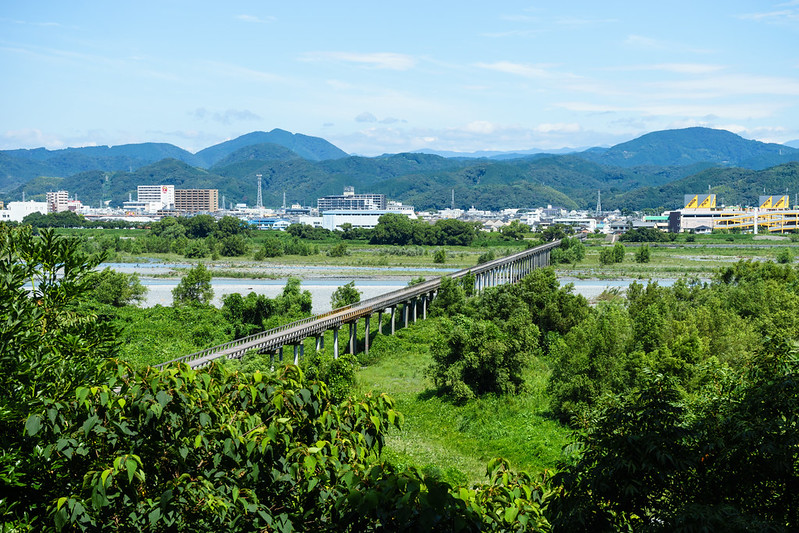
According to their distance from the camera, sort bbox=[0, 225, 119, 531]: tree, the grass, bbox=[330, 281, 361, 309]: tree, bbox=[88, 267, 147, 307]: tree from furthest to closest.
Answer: bbox=[88, 267, 147, 307]: tree < bbox=[330, 281, 361, 309]: tree < the grass < bbox=[0, 225, 119, 531]: tree

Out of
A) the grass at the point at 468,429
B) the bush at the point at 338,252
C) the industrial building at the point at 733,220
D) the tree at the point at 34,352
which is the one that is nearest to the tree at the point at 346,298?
the grass at the point at 468,429

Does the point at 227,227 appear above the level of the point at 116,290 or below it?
above

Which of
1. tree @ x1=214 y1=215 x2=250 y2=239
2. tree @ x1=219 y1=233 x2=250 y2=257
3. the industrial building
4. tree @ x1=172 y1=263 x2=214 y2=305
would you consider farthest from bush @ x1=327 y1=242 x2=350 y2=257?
the industrial building

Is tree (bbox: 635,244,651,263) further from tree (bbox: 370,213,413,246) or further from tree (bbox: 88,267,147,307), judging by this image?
tree (bbox: 88,267,147,307)

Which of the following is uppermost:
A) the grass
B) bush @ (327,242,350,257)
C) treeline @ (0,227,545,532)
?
treeline @ (0,227,545,532)

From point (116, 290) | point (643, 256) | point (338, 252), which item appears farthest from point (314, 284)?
point (643, 256)

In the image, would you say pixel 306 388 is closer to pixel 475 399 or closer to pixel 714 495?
pixel 714 495

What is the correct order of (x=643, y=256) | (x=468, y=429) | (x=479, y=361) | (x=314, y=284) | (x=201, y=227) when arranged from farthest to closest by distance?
(x=201, y=227), (x=643, y=256), (x=314, y=284), (x=479, y=361), (x=468, y=429)

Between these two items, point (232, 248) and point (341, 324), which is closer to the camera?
point (341, 324)

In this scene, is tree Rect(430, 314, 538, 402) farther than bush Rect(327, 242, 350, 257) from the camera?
No

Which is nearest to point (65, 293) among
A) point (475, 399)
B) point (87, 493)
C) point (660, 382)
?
point (87, 493)

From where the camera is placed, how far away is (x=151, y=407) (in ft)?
25.0

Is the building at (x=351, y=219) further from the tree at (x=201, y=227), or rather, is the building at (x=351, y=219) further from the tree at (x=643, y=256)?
the tree at (x=643, y=256)

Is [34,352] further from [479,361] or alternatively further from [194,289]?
[194,289]
